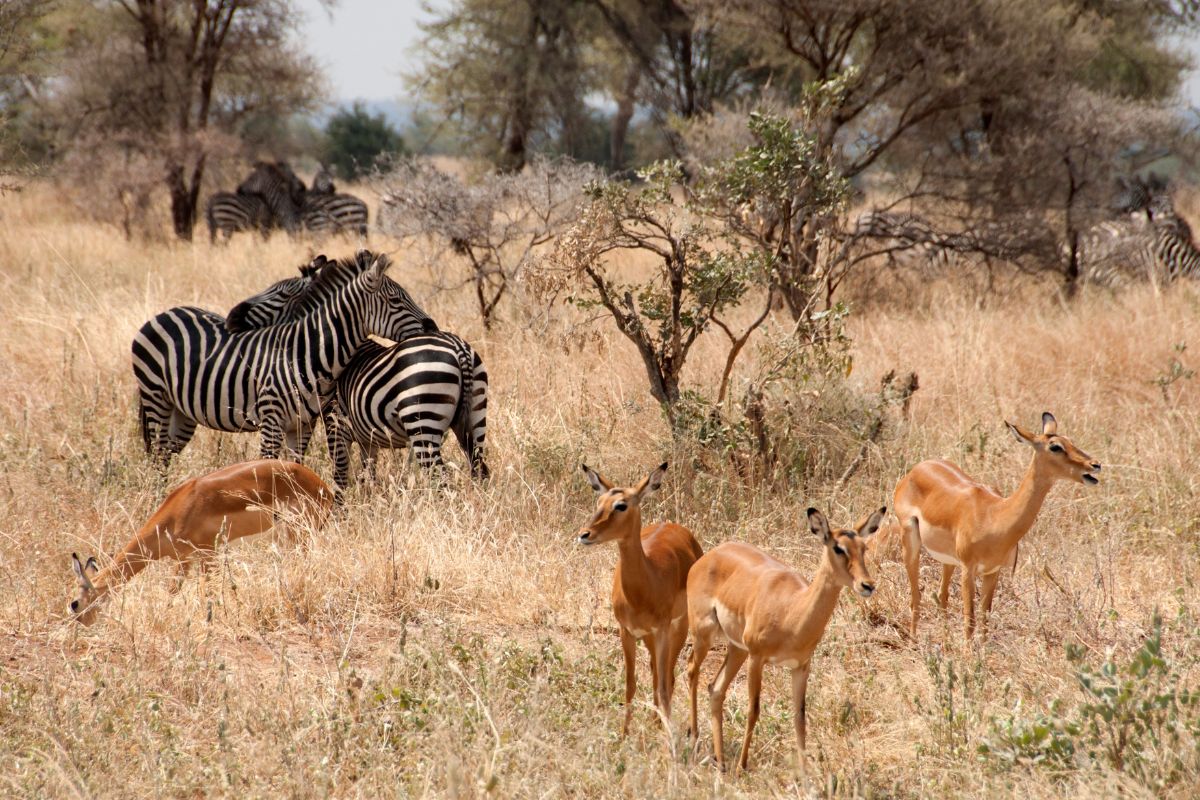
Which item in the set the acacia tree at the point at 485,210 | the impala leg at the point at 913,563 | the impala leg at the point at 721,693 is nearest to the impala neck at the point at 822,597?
the impala leg at the point at 721,693

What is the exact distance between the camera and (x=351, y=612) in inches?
216

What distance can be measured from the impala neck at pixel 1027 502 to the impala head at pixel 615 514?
167 cm

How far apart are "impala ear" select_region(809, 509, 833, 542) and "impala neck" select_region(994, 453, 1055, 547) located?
1.47 m

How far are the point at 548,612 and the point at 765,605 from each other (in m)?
1.83

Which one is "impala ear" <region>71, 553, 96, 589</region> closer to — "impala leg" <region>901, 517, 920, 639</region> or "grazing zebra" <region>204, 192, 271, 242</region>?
"impala leg" <region>901, 517, 920, 639</region>

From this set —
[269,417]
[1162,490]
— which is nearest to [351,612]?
[269,417]

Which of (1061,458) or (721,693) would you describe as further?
(1061,458)

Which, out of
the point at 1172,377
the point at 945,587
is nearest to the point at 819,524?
the point at 945,587

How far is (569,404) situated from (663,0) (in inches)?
606

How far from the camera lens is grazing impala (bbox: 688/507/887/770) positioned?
3.77 meters

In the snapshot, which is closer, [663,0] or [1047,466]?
[1047,466]

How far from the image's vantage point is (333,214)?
20078 mm

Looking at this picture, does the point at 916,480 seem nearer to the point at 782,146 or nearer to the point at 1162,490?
the point at 1162,490

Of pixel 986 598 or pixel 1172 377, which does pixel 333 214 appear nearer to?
pixel 1172 377
